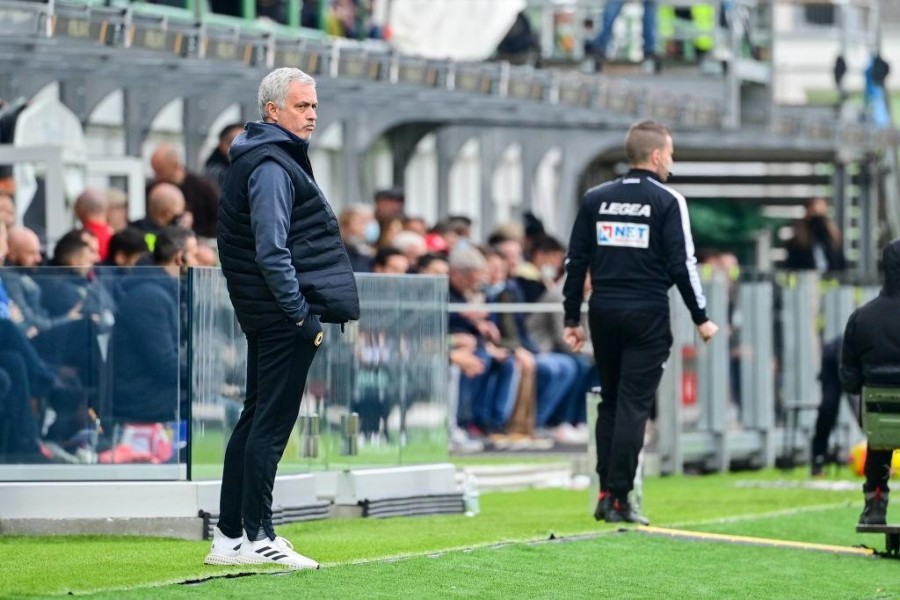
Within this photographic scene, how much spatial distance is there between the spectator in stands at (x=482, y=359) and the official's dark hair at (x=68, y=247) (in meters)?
4.80

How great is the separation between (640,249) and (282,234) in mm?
3234

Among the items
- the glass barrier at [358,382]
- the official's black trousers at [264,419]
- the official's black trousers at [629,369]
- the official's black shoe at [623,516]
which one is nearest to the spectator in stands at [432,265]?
the glass barrier at [358,382]

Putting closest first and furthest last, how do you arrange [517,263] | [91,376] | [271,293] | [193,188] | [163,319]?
[271,293]
[163,319]
[91,376]
[193,188]
[517,263]

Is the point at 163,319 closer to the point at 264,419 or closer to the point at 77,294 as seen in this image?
the point at 77,294

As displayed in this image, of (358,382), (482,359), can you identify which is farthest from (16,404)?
(482,359)

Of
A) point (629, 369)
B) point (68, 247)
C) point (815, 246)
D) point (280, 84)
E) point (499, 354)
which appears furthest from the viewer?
point (815, 246)

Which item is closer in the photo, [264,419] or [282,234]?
[282,234]

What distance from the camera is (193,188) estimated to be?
1573cm

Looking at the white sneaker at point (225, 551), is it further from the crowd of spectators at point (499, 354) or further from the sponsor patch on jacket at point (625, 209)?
the crowd of spectators at point (499, 354)

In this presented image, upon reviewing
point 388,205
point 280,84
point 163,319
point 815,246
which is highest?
point 280,84

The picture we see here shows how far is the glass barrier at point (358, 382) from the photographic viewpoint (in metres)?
11.4

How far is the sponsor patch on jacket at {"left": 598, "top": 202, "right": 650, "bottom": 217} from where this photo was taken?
1180cm

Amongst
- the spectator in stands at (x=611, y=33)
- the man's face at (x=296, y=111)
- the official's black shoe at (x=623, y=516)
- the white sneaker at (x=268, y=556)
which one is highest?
the spectator in stands at (x=611, y=33)

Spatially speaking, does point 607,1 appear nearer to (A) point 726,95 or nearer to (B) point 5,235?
(A) point 726,95
